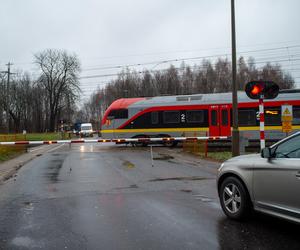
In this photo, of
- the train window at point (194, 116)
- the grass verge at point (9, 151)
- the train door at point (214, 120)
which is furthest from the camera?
the train window at point (194, 116)

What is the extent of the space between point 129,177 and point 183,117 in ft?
45.2

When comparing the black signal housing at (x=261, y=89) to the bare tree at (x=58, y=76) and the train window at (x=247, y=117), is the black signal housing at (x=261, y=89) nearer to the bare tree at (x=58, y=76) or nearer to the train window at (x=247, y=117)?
the train window at (x=247, y=117)

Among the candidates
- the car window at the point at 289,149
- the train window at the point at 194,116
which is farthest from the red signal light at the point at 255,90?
the train window at the point at 194,116

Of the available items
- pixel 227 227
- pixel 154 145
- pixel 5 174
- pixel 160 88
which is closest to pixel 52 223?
pixel 227 227

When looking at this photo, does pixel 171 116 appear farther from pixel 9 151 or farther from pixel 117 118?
pixel 9 151

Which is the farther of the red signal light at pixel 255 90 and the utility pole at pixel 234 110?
the utility pole at pixel 234 110

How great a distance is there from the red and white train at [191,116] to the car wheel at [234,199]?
50.9ft

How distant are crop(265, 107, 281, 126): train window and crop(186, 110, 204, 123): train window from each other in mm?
4232

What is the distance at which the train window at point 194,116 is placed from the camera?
23.8 metres

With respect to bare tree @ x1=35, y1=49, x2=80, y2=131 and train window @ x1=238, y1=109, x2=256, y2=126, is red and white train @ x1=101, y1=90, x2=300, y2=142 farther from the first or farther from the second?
bare tree @ x1=35, y1=49, x2=80, y2=131

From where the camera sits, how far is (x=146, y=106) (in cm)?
2545

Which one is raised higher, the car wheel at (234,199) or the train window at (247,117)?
the train window at (247,117)

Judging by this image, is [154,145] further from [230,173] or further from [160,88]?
[160,88]

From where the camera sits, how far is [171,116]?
24.6 meters
